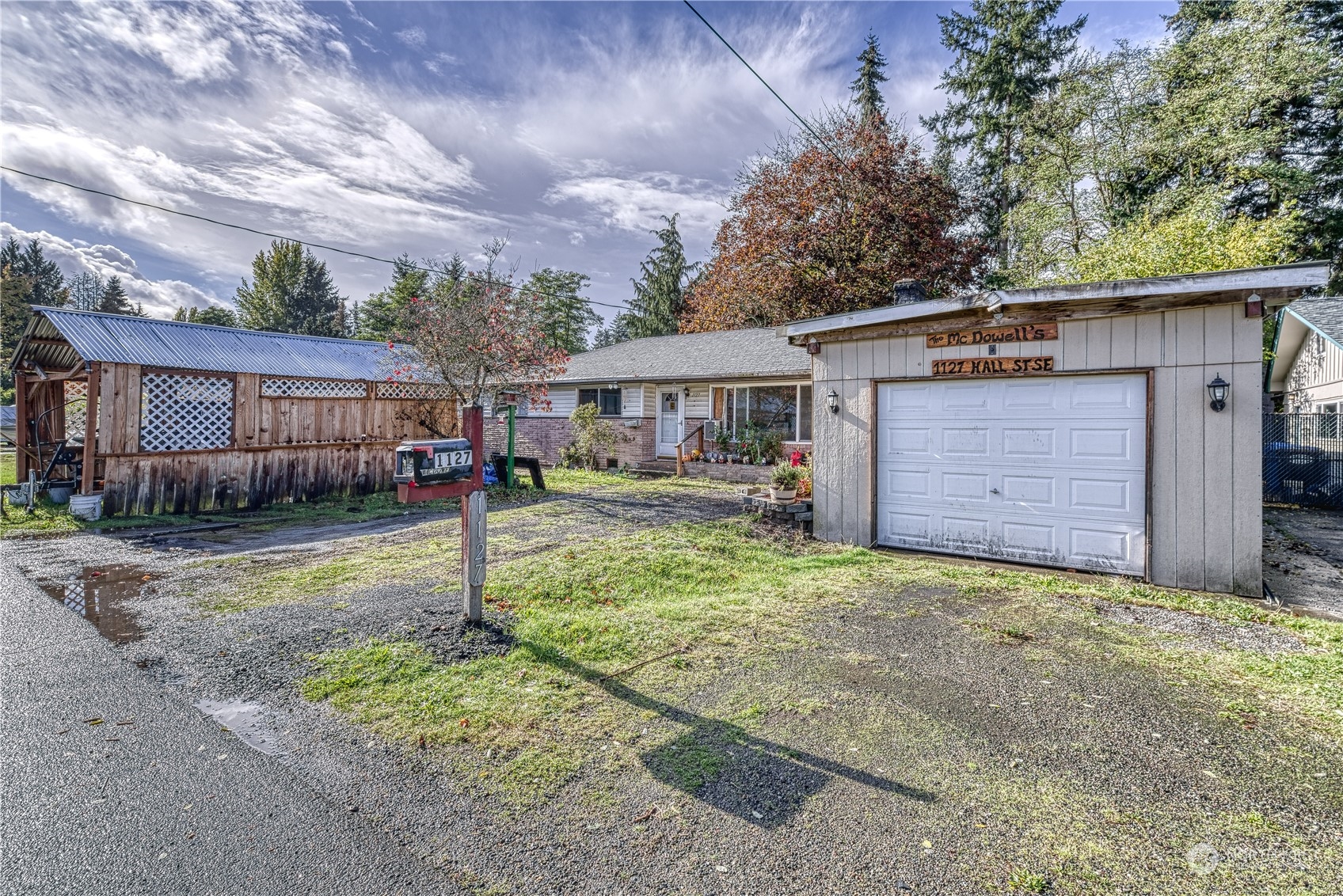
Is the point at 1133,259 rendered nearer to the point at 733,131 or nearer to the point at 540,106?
the point at 733,131

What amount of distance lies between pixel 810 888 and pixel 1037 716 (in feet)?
6.25

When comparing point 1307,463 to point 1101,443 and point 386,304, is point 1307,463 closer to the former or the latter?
point 1101,443

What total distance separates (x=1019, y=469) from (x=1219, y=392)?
5.64 ft

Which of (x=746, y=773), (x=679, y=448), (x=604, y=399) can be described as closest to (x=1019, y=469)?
(x=746, y=773)

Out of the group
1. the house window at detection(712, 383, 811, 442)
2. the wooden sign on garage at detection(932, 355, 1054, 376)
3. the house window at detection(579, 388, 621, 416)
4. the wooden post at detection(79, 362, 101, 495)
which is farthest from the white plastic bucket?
the wooden sign on garage at detection(932, 355, 1054, 376)

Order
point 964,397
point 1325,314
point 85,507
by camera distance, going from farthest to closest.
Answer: point 1325,314
point 85,507
point 964,397

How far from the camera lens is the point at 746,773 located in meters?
2.66

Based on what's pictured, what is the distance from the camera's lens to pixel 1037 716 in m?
3.17

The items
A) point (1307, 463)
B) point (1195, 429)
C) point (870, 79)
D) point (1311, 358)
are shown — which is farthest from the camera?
point (870, 79)

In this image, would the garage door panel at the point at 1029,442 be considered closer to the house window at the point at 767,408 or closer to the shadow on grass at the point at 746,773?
the shadow on grass at the point at 746,773

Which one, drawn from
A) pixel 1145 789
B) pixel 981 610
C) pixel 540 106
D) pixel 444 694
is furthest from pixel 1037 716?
pixel 540 106

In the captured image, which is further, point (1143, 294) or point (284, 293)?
point (284, 293)

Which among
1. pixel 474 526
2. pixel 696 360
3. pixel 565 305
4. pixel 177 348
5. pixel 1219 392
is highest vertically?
pixel 565 305

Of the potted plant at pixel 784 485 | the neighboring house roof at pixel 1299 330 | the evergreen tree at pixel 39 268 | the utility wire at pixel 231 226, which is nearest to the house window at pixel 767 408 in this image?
the utility wire at pixel 231 226
